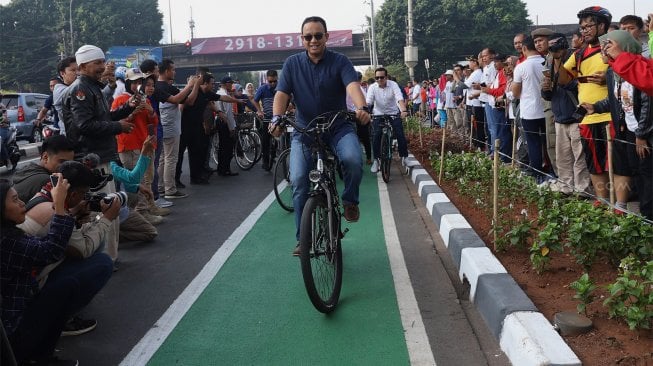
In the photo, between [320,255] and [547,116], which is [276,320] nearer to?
[320,255]

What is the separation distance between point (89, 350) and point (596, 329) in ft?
9.53

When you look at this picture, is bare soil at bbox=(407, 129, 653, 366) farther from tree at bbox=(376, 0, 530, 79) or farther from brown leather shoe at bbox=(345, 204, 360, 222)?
tree at bbox=(376, 0, 530, 79)

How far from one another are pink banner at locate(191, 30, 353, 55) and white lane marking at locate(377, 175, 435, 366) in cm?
5679

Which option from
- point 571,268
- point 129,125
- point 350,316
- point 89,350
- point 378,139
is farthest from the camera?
point 378,139

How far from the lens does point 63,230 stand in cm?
312

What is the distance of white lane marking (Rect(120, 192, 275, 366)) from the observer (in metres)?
3.64

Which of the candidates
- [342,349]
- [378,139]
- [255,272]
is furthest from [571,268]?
[378,139]

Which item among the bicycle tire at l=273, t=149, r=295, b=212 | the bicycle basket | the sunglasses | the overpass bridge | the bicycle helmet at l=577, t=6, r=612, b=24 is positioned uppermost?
the overpass bridge

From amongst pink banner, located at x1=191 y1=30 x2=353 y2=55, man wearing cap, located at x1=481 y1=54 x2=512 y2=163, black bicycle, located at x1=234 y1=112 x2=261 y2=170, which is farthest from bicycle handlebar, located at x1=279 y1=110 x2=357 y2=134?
pink banner, located at x1=191 y1=30 x2=353 y2=55

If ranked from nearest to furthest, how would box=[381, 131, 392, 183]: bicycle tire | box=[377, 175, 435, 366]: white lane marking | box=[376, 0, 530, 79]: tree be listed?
1. box=[377, 175, 435, 366]: white lane marking
2. box=[381, 131, 392, 183]: bicycle tire
3. box=[376, 0, 530, 79]: tree

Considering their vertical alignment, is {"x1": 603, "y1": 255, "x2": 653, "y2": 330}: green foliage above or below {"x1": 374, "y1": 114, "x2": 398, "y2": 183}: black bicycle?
below

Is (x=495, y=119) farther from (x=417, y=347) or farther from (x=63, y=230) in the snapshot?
(x=63, y=230)

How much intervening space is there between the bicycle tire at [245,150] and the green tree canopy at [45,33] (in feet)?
157

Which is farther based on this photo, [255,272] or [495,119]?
[495,119]
